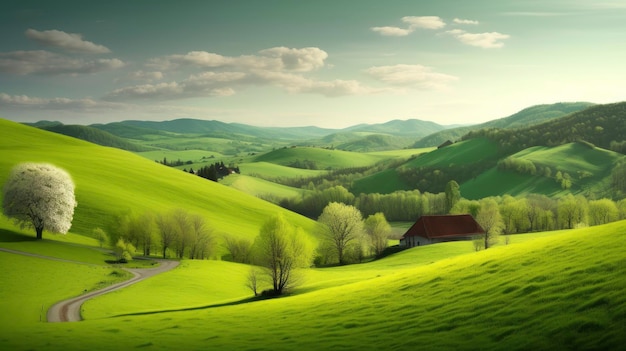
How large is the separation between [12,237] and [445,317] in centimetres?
8598

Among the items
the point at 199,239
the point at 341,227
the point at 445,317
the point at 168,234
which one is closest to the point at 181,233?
the point at 168,234

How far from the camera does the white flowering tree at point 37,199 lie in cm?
8581

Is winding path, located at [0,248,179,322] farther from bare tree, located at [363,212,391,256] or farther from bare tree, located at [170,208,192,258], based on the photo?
bare tree, located at [363,212,391,256]

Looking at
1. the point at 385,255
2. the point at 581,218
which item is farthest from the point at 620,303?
the point at 581,218

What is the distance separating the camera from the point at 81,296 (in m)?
60.0

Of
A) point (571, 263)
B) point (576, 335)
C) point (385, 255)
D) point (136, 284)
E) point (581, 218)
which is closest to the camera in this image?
point (576, 335)

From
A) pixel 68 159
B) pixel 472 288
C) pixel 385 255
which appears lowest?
pixel 385 255

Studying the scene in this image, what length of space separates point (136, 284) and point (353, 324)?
161 ft

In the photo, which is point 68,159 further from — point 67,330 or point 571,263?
point 571,263

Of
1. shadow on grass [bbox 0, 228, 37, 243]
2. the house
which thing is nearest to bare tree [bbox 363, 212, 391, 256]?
the house

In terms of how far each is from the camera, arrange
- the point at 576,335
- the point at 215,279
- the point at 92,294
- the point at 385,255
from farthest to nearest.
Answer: the point at 385,255, the point at 215,279, the point at 92,294, the point at 576,335

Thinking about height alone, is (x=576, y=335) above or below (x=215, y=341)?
above

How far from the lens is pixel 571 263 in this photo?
84.9 ft

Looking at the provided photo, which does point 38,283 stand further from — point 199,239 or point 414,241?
point 414,241
